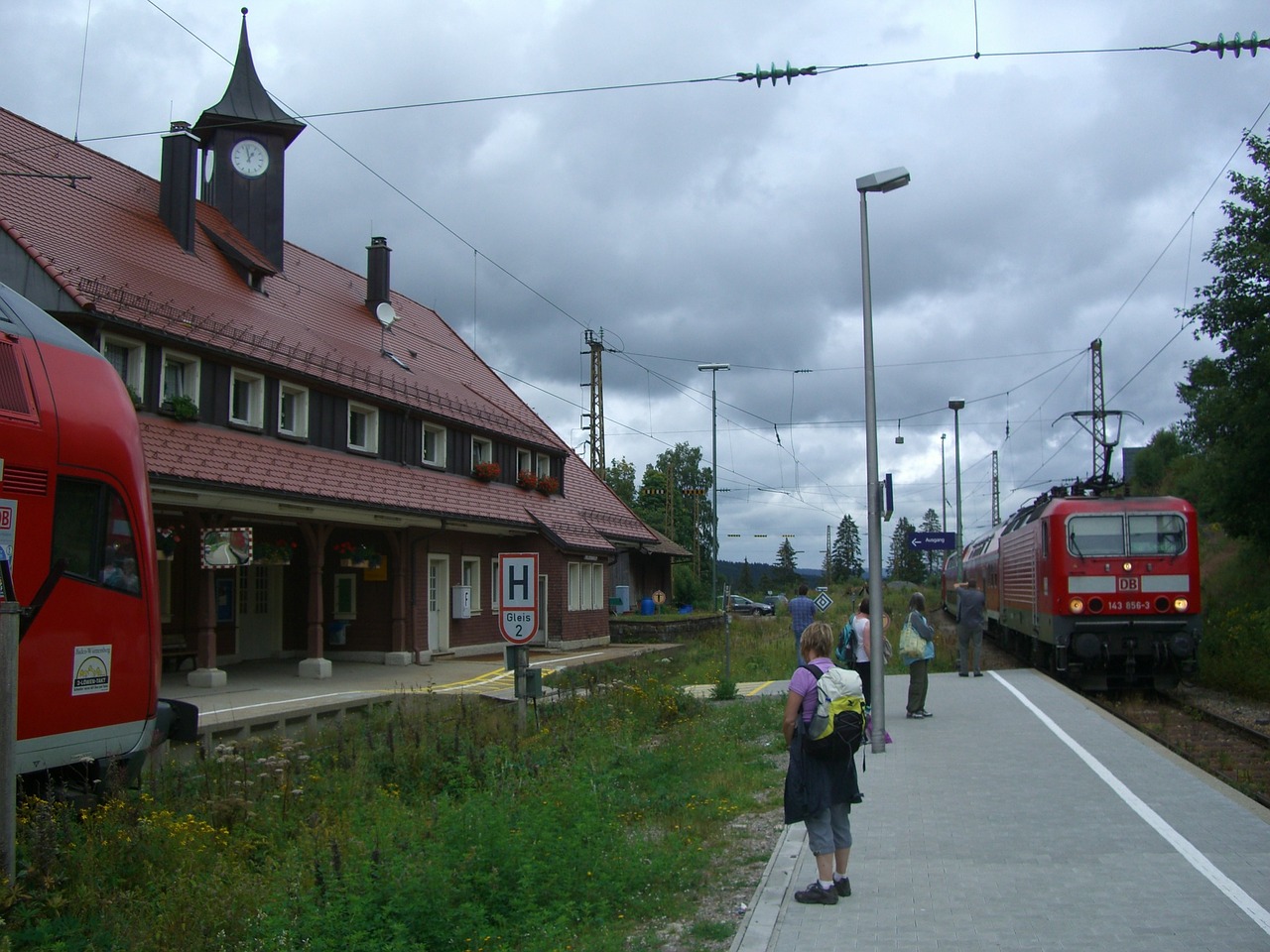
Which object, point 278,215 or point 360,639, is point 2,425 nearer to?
point 360,639

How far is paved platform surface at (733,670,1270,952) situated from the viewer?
235 inches

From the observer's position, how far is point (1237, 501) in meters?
22.5

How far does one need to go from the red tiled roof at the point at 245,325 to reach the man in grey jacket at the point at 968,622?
10.9 meters

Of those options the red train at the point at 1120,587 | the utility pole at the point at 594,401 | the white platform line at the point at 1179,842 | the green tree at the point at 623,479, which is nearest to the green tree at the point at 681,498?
the green tree at the point at 623,479

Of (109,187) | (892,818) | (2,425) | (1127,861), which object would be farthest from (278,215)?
(1127,861)

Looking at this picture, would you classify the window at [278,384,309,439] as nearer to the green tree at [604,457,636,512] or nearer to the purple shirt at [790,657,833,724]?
the purple shirt at [790,657,833,724]

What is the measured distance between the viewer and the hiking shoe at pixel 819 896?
21.7 ft

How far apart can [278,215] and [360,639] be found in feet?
34.6

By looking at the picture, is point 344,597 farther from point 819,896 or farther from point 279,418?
point 819,896

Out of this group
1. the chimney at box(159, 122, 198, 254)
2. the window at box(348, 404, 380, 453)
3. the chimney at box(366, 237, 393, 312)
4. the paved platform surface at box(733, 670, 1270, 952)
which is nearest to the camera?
the paved platform surface at box(733, 670, 1270, 952)

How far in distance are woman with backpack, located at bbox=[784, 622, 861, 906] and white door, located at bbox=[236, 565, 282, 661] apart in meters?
19.0

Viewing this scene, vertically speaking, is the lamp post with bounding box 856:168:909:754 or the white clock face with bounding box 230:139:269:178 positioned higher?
the white clock face with bounding box 230:139:269:178

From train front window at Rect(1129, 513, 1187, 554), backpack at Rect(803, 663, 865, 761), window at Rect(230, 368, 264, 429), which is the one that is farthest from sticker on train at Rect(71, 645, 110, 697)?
train front window at Rect(1129, 513, 1187, 554)

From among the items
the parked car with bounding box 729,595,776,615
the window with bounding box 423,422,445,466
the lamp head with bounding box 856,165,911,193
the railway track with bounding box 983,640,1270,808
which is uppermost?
the lamp head with bounding box 856,165,911,193
